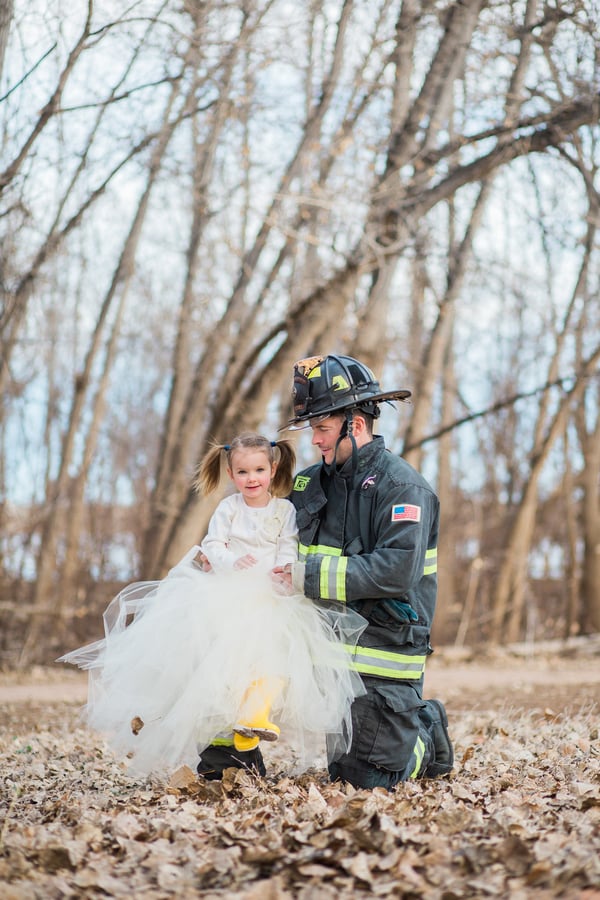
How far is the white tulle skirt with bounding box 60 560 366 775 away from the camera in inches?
171

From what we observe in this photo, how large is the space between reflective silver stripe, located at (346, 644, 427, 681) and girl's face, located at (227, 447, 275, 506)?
36.3 inches

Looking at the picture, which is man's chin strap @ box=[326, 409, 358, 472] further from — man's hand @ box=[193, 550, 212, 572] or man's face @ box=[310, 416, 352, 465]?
man's hand @ box=[193, 550, 212, 572]

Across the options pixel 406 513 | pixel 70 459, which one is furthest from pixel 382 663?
pixel 70 459

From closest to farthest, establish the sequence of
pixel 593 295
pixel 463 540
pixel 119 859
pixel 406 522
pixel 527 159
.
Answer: pixel 119 859, pixel 406 522, pixel 527 159, pixel 593 295, pixel 463 540

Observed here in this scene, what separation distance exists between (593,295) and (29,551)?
1042 cm

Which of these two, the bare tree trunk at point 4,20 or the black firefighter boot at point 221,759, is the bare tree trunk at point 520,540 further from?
the black firefighter boot at point 221,759

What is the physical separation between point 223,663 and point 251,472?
38.9 inches

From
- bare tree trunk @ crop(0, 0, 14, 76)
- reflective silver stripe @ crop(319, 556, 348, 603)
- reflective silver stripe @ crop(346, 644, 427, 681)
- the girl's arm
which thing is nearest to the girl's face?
the girl's arm

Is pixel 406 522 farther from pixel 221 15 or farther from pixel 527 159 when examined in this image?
pixel 527 159

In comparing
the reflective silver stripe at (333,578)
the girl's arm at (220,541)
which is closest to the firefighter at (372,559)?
the reflective silver stripe at (333,578)

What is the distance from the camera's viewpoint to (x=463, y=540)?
20.1 m

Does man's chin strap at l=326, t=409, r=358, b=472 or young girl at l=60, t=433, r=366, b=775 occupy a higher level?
man's chin strap at l=326, t=409, r=358, b=472

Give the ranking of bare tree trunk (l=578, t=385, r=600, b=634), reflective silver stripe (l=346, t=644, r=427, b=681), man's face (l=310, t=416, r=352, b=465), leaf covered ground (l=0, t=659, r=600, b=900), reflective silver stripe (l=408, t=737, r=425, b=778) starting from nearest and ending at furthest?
1. leaf covered ground (l=0, t=659, r=600, b=900)
2. reflective silver stripe (l=346, t=644, r=427, b=681)
3. reflective silver stripe (l=408, t=737, r=425, b=778)
4. man's face (l=310, t=416, r=352, b=465)
5. bare tree trunk (l=578, t=385, r=600, b=634)

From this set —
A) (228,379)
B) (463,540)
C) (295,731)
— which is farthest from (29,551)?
(295,731)
